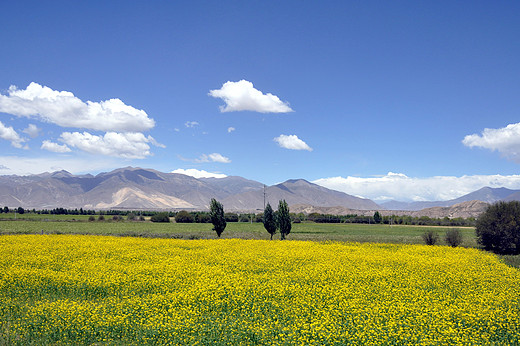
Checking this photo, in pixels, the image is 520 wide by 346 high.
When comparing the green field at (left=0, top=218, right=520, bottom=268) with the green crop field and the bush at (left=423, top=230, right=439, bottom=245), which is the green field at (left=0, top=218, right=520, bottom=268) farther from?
the bush at (left=423, top=230, right=439, bottom=245)

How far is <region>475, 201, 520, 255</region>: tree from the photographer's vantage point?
36.4 metres

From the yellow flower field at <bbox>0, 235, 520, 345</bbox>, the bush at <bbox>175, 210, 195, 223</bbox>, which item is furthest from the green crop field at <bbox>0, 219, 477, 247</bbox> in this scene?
the yellow flower field at <bbox>0, 235, 520, 345</bbox>

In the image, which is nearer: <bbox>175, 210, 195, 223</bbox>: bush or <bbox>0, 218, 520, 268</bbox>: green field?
<bbox>0, 218, 520, 268</bbox>: green field

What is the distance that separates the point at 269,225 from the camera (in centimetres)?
4997

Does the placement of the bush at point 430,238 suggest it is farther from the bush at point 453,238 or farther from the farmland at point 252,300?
the farmland at point 252,300

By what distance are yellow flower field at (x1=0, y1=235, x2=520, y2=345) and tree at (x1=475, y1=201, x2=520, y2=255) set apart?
44.2 feet

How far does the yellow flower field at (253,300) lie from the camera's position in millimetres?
11719

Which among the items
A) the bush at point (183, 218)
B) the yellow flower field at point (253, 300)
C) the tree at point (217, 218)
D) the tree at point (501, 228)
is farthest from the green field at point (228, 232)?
the bush at point (183, 218)

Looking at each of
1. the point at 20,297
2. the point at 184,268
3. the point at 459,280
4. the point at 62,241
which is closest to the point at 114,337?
the point at 20,297

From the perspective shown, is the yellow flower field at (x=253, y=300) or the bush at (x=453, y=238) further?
the bush at (x=453, y=238)

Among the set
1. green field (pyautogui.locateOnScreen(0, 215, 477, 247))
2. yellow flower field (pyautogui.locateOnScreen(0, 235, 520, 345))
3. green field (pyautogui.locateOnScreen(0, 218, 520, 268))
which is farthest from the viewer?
green field (pyautogui.locateOnScreen(0, 215, 477, 247))

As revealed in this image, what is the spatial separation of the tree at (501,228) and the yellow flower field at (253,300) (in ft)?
44.2

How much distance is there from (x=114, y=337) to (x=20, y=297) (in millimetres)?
7324

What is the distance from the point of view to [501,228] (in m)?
37.0
